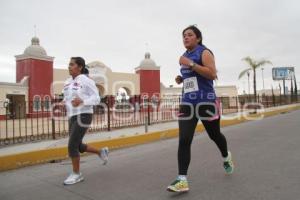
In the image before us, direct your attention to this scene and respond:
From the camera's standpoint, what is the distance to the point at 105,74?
1428 inches

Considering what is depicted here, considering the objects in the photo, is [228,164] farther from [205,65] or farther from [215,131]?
[205,65]

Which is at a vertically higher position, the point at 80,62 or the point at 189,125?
the point at 80,62

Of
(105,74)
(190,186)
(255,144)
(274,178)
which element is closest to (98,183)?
(190,186)

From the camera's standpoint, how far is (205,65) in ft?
11.5

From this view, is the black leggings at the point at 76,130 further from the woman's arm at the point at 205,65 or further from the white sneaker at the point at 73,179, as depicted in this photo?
the woman's arm at the point at 205,65

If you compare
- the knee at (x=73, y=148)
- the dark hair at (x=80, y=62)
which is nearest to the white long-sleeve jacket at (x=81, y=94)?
the dark hair at (x=80, y=62)

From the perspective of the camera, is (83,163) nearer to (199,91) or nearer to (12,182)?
(12,182)

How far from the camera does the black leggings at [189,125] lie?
3438 mm

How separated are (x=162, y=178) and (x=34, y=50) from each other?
28886 mm

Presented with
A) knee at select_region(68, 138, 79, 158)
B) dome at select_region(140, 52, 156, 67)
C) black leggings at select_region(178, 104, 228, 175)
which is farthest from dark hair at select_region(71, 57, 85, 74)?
dome at select_region(140, 52, 156, 67)

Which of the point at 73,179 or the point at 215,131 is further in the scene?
the point at 73,179

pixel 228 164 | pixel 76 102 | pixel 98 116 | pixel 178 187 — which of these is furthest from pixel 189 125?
pixel 98 116

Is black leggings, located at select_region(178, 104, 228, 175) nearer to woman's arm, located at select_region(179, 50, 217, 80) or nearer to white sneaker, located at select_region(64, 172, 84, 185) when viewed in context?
woman's arm, located at select_region(179, 50, 217, 80)

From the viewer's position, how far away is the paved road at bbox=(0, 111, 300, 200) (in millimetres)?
3400
